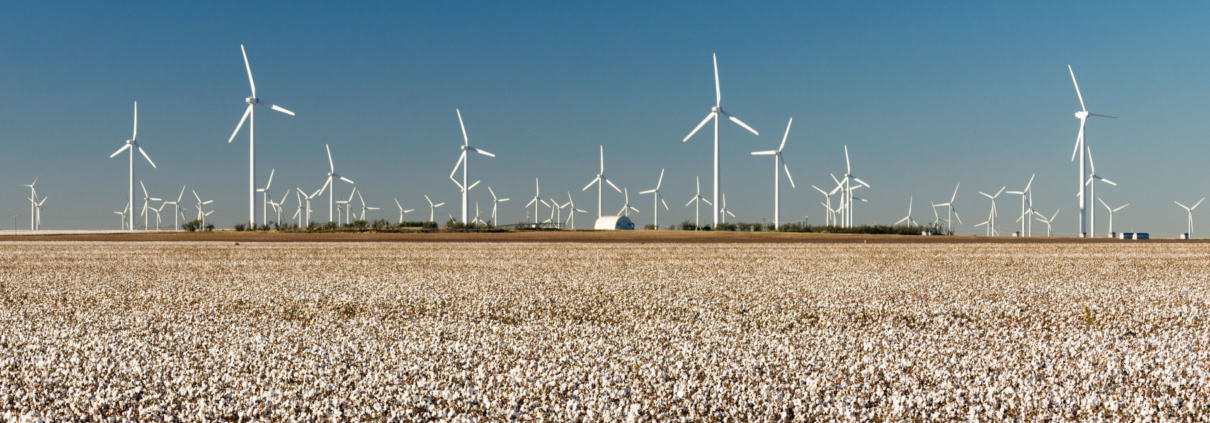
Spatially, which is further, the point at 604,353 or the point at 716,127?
the point at 716,127

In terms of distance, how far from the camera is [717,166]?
78688 mm

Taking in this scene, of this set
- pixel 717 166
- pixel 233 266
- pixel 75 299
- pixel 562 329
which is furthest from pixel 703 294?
pixel 717 166

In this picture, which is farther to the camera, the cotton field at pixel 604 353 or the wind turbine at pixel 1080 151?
the wind turbine at pixel 1080 151

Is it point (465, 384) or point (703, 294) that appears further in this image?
point (703, 294)

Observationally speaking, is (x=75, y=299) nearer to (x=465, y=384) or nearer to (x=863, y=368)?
(x=465, y=384)

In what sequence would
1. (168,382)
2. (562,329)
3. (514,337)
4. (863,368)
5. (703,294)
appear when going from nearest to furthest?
(168,382) < (863,368) < (514,337) < (562,329) < (703,294)

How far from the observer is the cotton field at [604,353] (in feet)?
16.8

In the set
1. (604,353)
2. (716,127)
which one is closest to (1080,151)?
(716,127)

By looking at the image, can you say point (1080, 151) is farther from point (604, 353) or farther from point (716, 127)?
point (604, 353)

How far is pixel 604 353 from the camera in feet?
22.7

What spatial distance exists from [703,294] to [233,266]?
15.1 metres

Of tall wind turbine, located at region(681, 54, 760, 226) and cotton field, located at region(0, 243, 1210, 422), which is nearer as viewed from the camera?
cotton field, located at region(0, 243, 1210, 422)

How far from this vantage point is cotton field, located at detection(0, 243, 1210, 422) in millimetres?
5121

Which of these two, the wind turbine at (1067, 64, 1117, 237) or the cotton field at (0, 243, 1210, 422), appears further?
the wind turbine at (1067, 64, 1117, 237)
